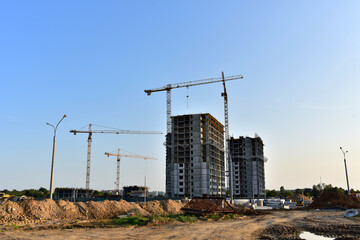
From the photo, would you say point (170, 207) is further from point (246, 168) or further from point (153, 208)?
point (246, 168)

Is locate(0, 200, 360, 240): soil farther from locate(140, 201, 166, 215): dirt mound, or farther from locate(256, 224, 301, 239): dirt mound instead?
locate(140, 201, 166, 215): dirt mound

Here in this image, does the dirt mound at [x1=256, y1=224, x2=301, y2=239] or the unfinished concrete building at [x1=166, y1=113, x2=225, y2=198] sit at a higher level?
the unfinished concrete building at [x1=166, y1=113, x2=225, y2=198]

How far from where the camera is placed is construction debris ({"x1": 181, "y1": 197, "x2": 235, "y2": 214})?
3318 cm

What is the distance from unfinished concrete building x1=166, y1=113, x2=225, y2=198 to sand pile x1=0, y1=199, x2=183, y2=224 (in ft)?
289

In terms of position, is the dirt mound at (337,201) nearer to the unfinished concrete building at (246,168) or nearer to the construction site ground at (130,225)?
the construction site ground at (130,225)

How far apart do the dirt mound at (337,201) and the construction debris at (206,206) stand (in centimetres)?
2681

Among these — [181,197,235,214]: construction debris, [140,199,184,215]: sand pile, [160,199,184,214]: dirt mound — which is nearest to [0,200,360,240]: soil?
[140,199,184,215]: sand pile

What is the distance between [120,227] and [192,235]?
22.6ft

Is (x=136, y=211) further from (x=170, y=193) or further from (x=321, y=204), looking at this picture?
(x=170, y=193)

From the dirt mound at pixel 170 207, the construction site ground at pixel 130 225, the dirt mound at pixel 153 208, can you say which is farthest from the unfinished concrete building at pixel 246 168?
the dirt mound at pixel 153 208

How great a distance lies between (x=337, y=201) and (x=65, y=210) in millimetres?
46787

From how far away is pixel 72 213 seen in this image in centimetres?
2922

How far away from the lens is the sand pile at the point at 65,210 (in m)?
25.6

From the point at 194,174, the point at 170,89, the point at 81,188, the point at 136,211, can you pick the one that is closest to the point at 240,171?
the point at 194,174
